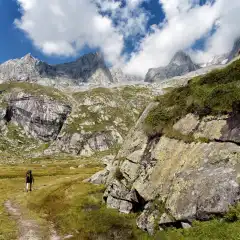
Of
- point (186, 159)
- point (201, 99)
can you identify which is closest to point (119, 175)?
point (186, 159)

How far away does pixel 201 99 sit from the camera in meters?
35.5

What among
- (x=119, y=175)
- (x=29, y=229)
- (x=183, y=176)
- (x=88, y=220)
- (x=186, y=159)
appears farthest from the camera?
(x=119, y=175)

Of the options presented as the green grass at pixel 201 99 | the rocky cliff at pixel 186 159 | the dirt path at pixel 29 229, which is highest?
the green grass at pixel 201 99

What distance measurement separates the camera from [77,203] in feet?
142

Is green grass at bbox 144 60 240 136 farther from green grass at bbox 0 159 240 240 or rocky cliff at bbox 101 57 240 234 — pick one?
green grass at bbox 0 159 240 240

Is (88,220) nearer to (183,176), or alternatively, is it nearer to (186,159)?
(183,176)

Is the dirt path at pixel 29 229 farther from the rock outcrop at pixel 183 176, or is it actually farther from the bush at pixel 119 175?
the bush at pixel 119 175

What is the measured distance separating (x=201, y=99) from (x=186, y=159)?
27.9 ft

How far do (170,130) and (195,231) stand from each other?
16644 mm

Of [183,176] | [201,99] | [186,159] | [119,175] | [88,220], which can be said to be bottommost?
[88,220]

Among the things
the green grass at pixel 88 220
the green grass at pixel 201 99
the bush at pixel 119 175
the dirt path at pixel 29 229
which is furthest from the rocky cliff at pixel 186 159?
the dirt path at pixel 29 229

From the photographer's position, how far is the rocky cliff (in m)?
25.0

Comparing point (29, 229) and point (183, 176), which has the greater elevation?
point (183, 176)

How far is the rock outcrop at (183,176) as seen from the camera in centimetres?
2453
